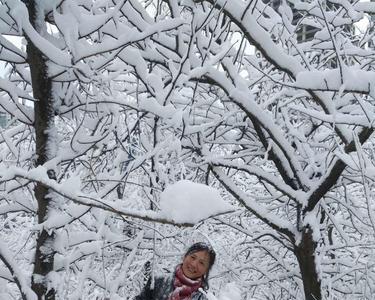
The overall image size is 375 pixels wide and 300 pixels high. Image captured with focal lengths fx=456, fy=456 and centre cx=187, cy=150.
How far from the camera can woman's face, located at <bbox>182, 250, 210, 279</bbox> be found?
10.6 ft

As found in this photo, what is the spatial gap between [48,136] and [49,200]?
0.33 meters

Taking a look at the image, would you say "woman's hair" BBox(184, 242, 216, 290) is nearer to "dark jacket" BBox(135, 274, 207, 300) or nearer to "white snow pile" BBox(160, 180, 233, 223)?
"dark jacket" BBox(135, 274, 207, 300)

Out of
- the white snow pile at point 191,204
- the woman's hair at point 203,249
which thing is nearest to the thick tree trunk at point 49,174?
the woman's hair at point 203,249

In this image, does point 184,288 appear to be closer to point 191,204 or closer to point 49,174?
point 49,174

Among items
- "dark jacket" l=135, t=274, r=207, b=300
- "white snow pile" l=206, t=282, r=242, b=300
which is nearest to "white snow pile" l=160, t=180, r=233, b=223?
"white snow pile" l=206, t=282, r=242, b=300

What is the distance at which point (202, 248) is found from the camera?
10.7 feet

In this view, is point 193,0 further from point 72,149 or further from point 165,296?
point 165,296

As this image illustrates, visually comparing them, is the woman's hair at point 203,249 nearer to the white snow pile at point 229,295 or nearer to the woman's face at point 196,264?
the woman's face at point 196,264

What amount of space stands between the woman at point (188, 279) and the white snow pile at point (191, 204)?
2.20 metres

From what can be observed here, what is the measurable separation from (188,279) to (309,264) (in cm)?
159

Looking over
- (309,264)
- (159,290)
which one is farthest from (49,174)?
(309,264)

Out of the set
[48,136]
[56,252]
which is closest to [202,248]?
Answer: [56,252]

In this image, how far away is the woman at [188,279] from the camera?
3168 mm

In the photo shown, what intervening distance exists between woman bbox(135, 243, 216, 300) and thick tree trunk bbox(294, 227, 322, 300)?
1223 millimetres
